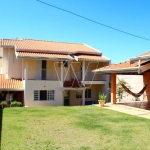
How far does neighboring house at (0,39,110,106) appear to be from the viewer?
20797 mm

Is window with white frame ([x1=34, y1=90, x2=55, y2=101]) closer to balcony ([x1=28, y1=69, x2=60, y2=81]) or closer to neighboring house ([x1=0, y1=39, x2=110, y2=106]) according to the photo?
neighboring house ([x1=0, y1=39, x2=110, y2=106])

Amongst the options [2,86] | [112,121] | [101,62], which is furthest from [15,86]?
[112,121]

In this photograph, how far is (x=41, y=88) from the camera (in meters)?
21.1

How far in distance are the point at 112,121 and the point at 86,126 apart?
1909 millimetres

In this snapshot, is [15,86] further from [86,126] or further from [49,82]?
[86,126]

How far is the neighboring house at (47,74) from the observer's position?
2080cm

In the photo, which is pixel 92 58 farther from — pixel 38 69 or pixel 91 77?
pixel 38 69

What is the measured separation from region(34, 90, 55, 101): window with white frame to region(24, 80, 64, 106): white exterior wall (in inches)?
13.6

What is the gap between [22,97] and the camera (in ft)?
72.4

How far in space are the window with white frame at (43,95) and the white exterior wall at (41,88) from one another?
0.35 metres

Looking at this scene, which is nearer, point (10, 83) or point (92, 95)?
point (10, 83)

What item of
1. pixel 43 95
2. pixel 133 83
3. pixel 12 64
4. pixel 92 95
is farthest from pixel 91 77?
pixel 12 64

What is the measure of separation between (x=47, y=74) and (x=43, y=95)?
99.6 inches

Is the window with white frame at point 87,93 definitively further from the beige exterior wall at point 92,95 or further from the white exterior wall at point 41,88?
the white exterior wall at point 41,88
